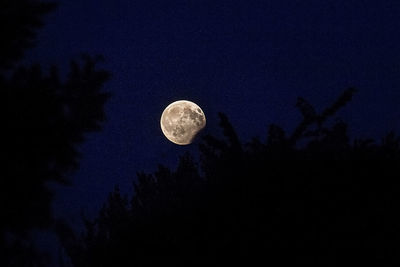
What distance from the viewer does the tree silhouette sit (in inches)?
133

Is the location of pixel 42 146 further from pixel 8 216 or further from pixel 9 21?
pixel 9 21

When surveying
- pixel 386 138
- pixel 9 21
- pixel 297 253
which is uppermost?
pixel 9 21

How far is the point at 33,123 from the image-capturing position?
3457mm

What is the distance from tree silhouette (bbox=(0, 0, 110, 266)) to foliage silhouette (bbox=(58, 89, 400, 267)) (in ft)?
1.50

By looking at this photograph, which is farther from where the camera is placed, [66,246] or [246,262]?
[66,246]

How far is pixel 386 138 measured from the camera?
229 inches

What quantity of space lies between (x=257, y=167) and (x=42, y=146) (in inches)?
93.7

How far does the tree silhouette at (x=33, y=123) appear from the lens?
3383mm

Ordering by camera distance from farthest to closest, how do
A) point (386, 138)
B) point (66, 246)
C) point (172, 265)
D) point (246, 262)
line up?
point (66, 246)
point (386, 138)
point (172, 265)
point (246, 262)

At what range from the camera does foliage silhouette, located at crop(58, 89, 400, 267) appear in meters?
3.85

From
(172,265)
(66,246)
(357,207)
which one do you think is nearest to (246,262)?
(172,265)

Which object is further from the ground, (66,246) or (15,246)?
(66,246)

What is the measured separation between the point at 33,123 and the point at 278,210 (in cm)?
263

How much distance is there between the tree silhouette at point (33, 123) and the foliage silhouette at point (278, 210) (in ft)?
1.50
